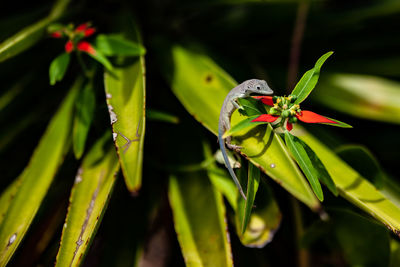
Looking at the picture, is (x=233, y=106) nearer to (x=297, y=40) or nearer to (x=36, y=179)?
(x=36, y=179)

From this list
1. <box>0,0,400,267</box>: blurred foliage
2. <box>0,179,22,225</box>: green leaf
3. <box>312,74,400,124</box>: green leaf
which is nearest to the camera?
<box>0,0,400,267</box>: blurred foliage

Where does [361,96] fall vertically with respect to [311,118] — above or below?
below

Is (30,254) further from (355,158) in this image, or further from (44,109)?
(355,158)

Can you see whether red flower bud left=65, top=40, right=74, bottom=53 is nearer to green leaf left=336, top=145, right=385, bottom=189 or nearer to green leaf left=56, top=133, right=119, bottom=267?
green leaf left=56, top=133, right=119, bottom=267

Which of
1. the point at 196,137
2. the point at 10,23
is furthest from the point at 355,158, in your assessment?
the point at 10,23

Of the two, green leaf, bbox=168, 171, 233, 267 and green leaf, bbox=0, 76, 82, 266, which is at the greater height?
green leaf, bbox=0, 76, 82, 266

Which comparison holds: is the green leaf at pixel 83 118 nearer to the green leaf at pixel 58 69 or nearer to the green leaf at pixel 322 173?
the green leaf at pixel 58 69

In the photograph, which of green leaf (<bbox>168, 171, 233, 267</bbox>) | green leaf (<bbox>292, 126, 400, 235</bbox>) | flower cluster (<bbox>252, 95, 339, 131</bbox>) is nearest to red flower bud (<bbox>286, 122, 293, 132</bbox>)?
flower cluster (<bbox>252, 95, 339, 131</bbox>)

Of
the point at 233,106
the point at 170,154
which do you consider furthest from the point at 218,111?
the point at 170,154
